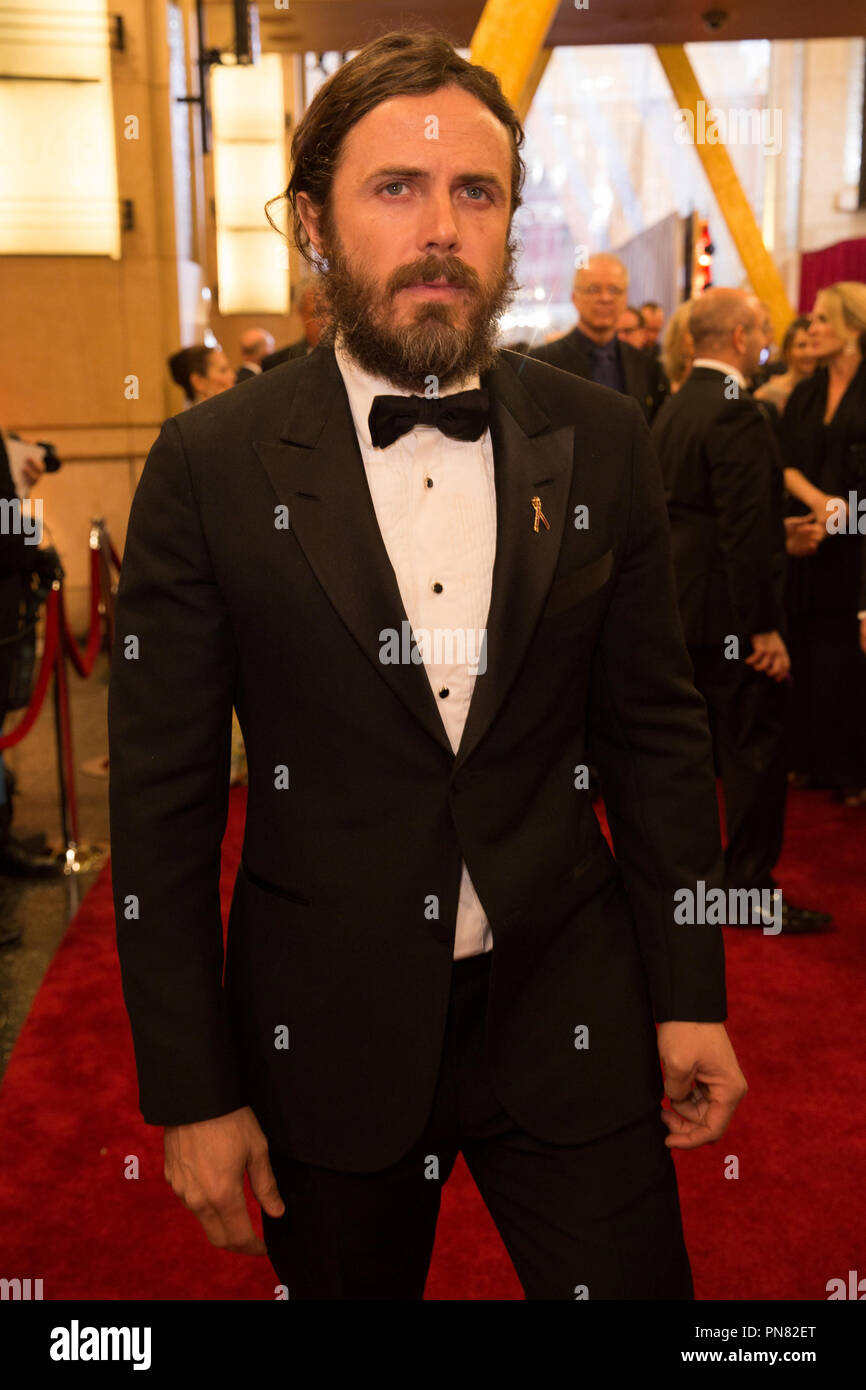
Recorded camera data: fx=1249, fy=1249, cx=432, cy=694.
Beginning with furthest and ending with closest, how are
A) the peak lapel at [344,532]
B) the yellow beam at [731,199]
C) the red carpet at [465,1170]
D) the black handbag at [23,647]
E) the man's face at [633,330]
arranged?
the yellow beam at [731,199]
the man's face at [633,330]
the black handbag at [23,647]
the red carpet at [465,1170]
the peak lapel at [344,532]

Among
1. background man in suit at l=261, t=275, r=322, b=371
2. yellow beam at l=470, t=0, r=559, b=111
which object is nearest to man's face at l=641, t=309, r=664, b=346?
background man in suit at l=261, t=275, r=322, b=371

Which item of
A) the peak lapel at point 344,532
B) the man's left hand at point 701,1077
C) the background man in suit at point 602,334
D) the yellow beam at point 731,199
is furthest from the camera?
the yellow beam at point 731,199

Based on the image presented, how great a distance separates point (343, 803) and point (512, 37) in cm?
412

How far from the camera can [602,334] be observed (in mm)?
5547

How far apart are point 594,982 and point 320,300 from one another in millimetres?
944

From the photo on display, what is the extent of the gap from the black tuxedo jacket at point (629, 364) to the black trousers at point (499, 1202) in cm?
404

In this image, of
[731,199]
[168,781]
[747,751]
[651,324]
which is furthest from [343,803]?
[731,199]

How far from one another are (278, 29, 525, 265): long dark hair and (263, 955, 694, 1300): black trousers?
1000 mm

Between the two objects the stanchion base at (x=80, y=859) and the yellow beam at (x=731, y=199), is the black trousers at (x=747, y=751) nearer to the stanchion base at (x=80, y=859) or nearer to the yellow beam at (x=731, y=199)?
the stanchion base at (x=80, y=859)

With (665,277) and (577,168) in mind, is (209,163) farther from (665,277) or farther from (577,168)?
(577,168)

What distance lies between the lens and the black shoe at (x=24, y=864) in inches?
199

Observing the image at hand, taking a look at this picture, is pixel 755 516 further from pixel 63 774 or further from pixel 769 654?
pixel 63 774

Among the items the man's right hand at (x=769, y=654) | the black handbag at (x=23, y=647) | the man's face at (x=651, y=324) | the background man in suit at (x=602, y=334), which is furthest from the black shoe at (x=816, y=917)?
the man's face at (x=651, y=324)

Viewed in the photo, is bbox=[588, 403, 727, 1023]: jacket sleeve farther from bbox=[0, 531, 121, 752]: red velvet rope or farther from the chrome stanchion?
the chrome stanchion
